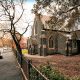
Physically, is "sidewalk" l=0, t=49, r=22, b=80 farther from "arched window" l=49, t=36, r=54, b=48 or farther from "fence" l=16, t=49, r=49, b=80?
"arched window" l=49, t=36, r=54, b=48

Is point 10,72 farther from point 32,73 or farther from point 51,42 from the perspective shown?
point 51,42

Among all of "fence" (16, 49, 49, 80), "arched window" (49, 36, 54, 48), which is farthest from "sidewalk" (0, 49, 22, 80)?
"arched window" (49, 36, 54, 48)

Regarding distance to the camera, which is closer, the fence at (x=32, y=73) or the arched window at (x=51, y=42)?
the fence at (x=32, y=73)


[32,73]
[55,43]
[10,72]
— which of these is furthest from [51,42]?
[32,73]

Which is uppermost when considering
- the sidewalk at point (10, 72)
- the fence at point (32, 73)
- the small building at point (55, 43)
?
the small building at point (55, 43)

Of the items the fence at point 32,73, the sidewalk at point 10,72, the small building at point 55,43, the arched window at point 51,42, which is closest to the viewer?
the fence at point 32,73

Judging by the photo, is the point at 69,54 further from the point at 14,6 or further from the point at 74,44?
the point at 14,6

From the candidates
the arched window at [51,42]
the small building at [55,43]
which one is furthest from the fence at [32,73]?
the arched window at [51,42]

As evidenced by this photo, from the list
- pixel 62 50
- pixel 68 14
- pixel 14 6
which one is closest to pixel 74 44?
pixel 62 50

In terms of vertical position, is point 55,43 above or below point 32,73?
above

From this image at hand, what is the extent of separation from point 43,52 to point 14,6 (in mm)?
12953

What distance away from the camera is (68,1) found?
21.0 m

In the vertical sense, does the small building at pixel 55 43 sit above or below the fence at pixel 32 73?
above

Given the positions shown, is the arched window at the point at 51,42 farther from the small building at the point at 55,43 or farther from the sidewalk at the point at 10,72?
the sidewalk at the point at 10,72
